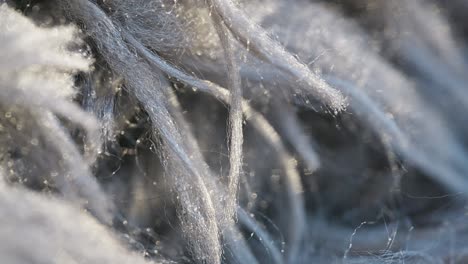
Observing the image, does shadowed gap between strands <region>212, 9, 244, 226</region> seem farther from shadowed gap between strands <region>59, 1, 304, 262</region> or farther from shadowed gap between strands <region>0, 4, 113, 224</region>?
shadowed gap between strands <region>0, 4, 113, 224</region>

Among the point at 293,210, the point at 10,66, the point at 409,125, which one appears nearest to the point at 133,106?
the point at 10,66

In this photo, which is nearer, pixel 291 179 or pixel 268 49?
pixel 268 49

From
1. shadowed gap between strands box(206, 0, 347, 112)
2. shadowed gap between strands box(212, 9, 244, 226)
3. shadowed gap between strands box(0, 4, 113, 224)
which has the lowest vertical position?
shadowed gap between strands box(0, 4, 113, 224)

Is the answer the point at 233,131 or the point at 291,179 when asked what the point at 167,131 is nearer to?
the point at 233,131

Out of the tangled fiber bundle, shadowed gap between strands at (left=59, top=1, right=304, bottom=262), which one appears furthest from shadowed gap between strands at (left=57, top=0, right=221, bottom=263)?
shadowed gap between strands at (left=59, top=1, right=304, bottom=262)

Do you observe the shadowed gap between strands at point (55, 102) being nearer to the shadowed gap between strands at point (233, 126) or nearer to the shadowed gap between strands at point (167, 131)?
the shadowed gap between strands at point (167, 131)

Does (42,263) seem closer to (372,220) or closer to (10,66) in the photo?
(10,66)

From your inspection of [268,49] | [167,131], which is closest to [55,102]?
[167,131]

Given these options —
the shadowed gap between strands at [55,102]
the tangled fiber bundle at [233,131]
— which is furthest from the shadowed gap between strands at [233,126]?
the shadowed gap between strands at [55,102]
